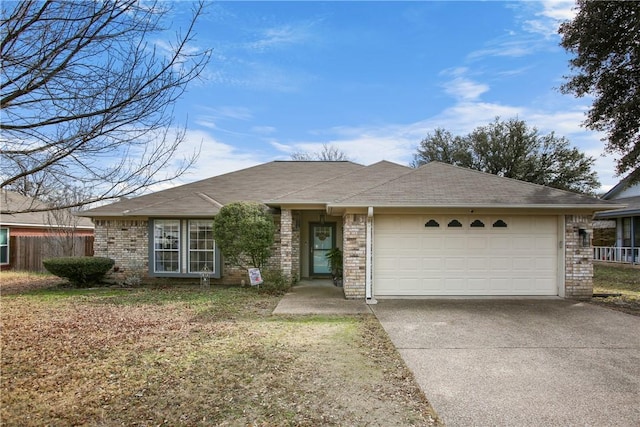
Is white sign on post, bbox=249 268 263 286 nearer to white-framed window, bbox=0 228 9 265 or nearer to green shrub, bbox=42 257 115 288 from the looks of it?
green shrub, bbox=42 257 115 288

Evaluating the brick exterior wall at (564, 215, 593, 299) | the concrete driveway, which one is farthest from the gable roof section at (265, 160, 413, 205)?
the brick exterior wall at (564, 215, 593, 299)

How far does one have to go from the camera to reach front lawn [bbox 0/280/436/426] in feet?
12.6

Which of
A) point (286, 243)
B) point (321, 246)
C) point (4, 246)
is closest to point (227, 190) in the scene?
point (321, 246)

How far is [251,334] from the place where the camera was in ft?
Result: 22.1

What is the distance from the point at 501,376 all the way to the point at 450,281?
18.4 feet

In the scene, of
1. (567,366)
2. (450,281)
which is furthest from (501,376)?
(450,281)

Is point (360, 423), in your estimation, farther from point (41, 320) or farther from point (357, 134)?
point (357, 134)

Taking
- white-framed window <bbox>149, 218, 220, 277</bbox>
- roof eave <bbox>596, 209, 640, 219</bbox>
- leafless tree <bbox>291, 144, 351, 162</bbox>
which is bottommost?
white-framed window <bbox>149, 218, 220, 277</bbox>

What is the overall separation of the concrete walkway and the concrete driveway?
0.67 metres

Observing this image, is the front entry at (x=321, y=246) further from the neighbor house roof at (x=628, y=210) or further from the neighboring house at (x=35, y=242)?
the neighbor house roof at (x=628, y=210)

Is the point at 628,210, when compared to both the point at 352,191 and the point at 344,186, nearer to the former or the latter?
the point at 344,186

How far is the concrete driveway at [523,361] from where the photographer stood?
12.8ft

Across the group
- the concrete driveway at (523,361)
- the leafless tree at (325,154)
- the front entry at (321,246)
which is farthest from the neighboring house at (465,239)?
the leafless tree at (325,154)

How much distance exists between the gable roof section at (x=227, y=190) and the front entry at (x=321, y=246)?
1.71 metres
